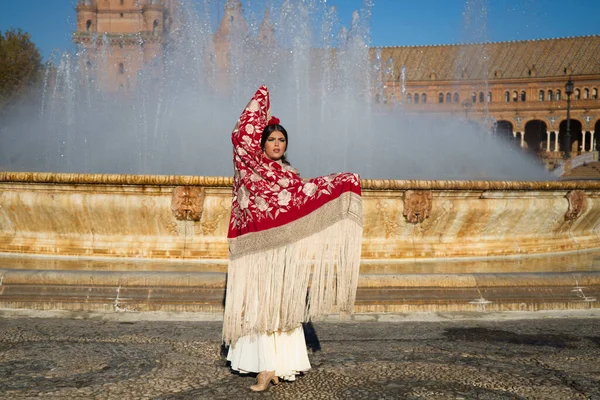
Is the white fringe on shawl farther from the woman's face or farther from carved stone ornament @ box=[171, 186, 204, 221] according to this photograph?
carved stone ornament @ box=[171, 186, 204, 221]

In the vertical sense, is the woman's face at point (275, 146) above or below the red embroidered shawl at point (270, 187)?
above

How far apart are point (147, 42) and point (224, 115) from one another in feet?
169

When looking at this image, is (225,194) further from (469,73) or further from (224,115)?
(469,73)

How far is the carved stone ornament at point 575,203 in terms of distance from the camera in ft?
22.7

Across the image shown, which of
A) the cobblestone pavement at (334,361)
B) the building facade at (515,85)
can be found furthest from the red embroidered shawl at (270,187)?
the building facade at (515,85)

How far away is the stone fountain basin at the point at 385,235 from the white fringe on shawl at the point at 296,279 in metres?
1.65

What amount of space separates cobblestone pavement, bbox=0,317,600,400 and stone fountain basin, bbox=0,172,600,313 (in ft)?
1.28

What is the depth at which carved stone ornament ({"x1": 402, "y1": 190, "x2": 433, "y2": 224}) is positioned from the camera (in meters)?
6.21

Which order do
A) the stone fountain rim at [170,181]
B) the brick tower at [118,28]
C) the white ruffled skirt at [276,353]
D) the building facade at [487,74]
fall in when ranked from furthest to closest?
the building facade at [487,74]
the brick tower at [118,28]
the stone fountain rim at [170,181]
the white ruffled skirt at [276,353]

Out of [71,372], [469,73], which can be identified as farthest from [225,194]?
[469,73]

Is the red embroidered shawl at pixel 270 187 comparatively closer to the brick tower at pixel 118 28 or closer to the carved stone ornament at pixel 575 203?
the carved stone ornament at pixel 575 203

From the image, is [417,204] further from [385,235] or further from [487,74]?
[487,74]

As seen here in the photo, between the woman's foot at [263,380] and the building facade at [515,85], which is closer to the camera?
the woman's foot at [263,380]

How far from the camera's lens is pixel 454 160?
17.4 meters
